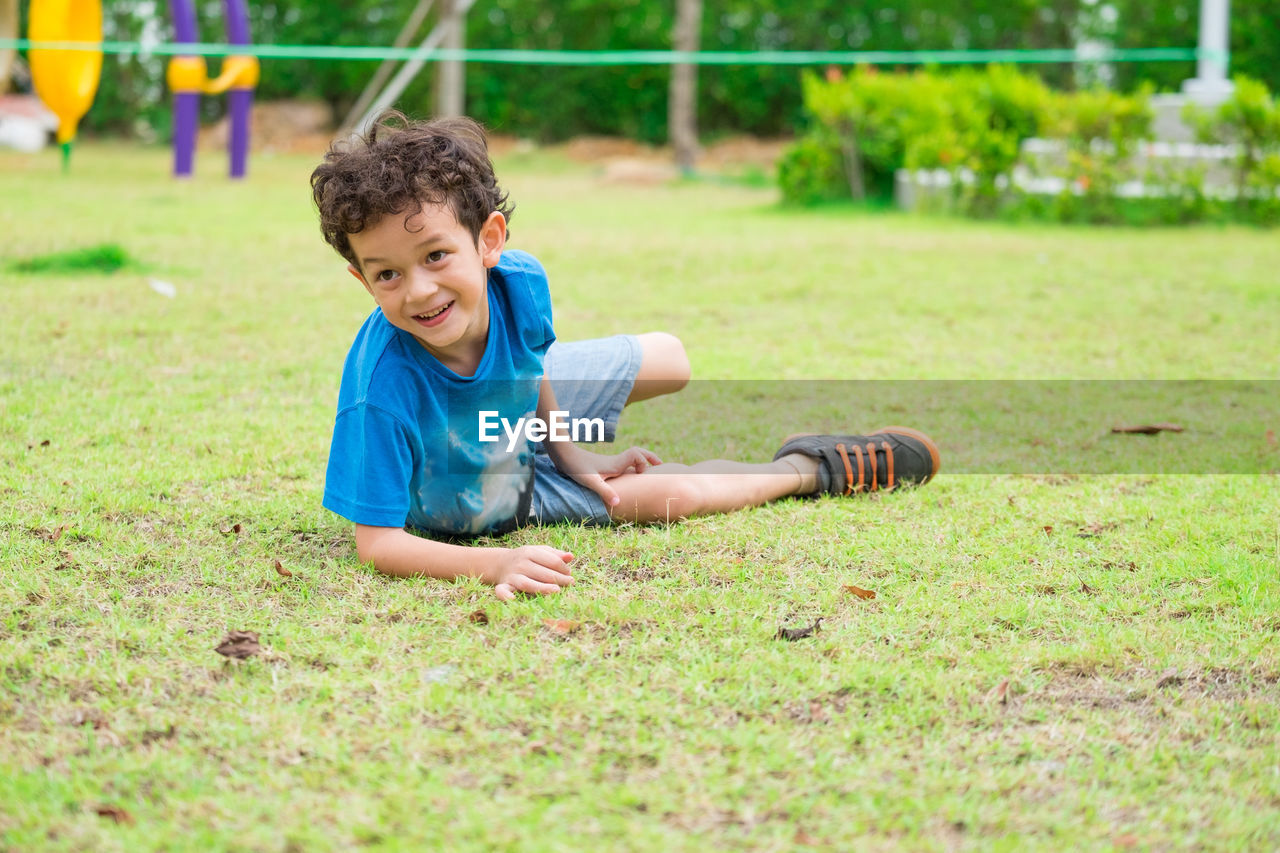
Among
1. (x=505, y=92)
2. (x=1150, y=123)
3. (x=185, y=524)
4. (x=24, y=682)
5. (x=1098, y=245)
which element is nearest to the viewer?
(x=24, y=682)

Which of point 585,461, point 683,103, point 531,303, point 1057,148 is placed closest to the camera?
point 531,303

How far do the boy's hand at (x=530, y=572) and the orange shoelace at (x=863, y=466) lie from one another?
3.04 ft

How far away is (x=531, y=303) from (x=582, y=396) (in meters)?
0.41

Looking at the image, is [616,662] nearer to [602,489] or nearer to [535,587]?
[535,587]

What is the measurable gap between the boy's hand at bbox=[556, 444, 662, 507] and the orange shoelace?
20.9 inches

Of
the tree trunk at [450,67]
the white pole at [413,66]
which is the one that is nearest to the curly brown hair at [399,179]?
the white pole at [413,66]

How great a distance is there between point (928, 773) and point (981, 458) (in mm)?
1922

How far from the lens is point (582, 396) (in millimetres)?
3090

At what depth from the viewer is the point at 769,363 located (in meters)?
4.80

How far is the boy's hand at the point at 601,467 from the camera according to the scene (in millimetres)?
2857

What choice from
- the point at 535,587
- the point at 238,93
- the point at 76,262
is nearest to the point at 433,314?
the point at 535,587

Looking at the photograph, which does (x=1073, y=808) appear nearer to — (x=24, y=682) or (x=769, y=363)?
(x=24, y=682)

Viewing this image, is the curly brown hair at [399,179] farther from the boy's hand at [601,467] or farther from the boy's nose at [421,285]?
the boy's hand at [601,467]

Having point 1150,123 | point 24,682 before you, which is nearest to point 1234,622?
point 24,682
